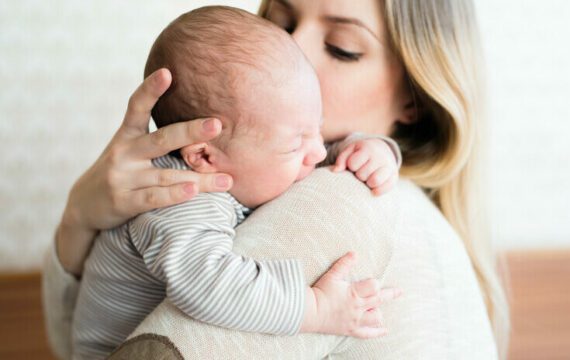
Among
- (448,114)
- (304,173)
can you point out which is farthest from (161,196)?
(448,114)

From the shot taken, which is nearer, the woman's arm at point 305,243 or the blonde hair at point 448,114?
the woman's arm at point 305,243

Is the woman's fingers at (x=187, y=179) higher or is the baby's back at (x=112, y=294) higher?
the woman's fingers at (x=187, y=179)

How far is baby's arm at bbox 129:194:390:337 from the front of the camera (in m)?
0.92

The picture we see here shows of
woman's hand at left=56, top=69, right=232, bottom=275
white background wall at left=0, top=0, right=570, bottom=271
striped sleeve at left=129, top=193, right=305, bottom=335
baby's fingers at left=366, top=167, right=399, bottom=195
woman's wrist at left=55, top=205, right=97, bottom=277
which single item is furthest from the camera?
white background wall at left=0, top=0, right=570, bottom=271

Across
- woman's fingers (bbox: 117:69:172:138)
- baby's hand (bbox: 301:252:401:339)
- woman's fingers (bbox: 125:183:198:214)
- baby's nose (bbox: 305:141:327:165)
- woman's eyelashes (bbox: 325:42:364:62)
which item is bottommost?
baby's hand (bbox: 301:252:401:339)

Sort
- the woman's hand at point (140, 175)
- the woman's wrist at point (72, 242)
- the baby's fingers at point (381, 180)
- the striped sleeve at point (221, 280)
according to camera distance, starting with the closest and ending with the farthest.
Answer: the striped sleeve at point (221, 280)
the woman's hand at point (140, 175)
the baby's fingers at point (381, 180)
the woman's wrist at point (72, 242)

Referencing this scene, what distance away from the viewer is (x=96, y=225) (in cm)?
119

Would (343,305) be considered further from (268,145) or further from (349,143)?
(349,143)

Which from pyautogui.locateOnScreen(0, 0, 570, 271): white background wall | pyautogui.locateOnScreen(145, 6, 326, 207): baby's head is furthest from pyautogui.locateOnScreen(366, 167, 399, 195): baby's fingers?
pyautogui.locateOnScreen(0, 0, 570, 271): white background wall

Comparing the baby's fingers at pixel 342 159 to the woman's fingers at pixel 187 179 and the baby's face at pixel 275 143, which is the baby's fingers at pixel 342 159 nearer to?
the baby's face at pixel 275 143

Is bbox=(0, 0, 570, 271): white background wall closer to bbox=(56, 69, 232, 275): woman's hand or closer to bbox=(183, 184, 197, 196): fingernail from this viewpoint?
bbox=(56, 69, 232, 275): woman's hand

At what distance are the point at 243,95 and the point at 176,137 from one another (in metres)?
0.11

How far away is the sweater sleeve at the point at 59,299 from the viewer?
1.37 metres

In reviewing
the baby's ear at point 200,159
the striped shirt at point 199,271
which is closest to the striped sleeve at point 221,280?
the striped shirt at point 199,271
